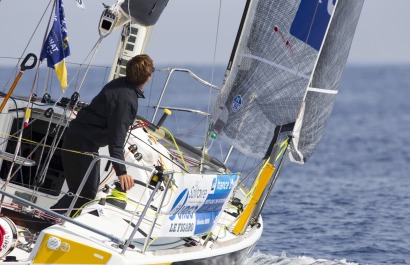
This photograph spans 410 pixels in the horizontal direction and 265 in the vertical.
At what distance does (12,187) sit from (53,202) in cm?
38

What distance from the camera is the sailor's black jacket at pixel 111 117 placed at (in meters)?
7.70

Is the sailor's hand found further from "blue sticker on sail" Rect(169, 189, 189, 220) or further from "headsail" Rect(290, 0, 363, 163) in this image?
"headsail" Rect(290, 0, 363, 163)

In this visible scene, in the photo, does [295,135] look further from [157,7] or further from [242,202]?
[157,7]

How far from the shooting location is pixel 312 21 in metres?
9.71

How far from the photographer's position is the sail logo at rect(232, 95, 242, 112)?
10031 millimetres

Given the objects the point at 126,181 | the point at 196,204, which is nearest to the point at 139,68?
the point at 126,181

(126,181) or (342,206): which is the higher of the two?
(126,181)

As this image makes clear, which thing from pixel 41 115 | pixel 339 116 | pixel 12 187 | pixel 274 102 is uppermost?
pixel 274 102

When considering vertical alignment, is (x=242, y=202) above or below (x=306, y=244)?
above

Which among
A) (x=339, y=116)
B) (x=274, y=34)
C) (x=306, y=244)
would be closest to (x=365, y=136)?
(x=339, y=116)

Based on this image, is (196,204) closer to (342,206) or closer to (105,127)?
(105,127)

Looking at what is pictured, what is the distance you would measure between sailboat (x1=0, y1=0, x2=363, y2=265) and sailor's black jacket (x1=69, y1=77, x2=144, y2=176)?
31 cm

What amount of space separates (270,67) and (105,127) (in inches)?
95.9

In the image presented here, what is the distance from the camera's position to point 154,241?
791 centimetres
